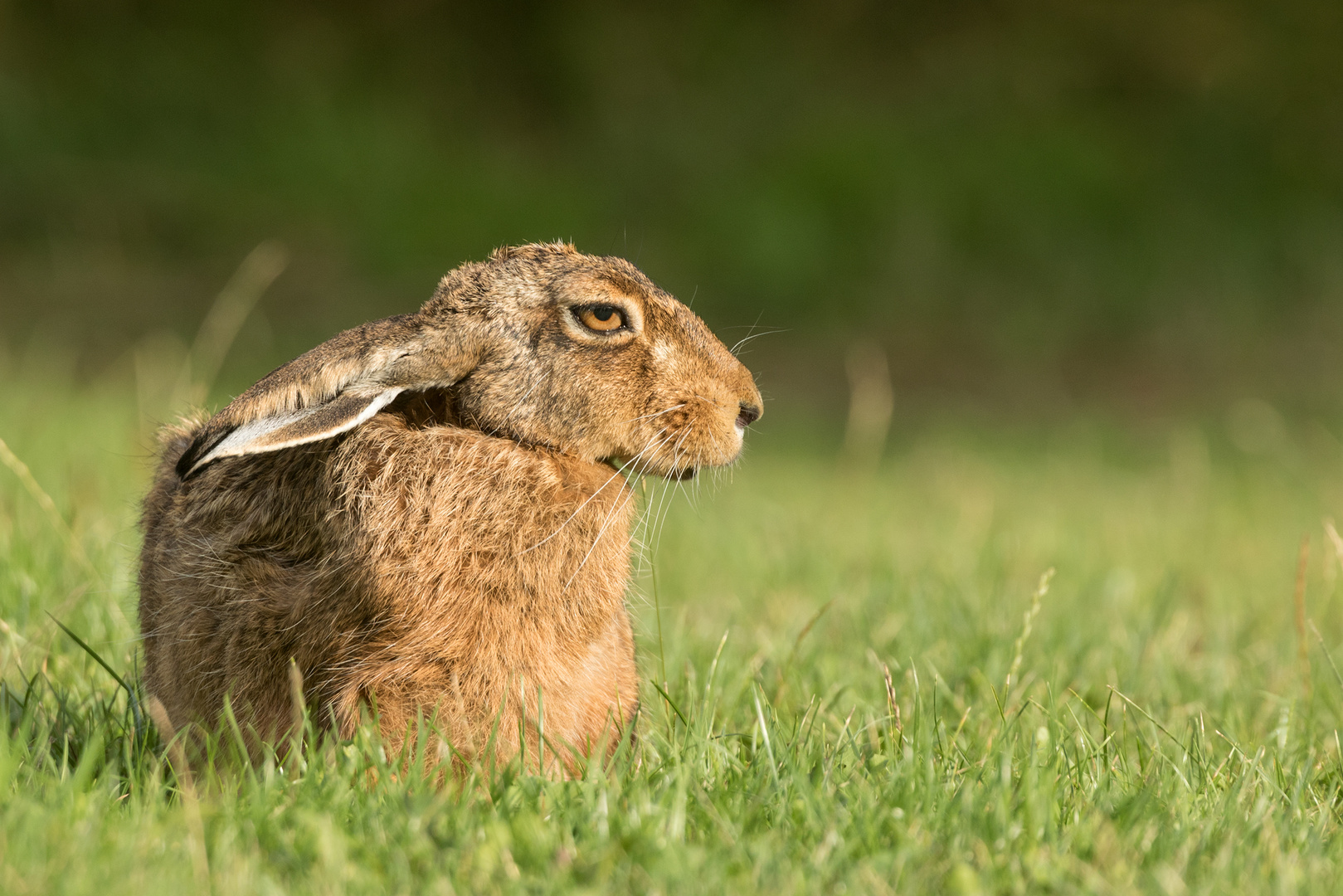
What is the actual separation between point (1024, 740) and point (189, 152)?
10.8m

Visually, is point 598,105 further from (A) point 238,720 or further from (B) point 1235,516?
(A) point 238,720

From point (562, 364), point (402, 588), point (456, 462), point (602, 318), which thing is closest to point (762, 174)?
point (602, 318)

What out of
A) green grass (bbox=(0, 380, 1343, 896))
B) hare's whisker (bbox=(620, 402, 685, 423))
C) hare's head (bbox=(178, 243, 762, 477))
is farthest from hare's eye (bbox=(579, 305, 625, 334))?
green grass (bbox=(0, 380, 1343, 896))

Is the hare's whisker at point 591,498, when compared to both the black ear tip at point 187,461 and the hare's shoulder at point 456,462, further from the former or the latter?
the black ear tip at point 187,461

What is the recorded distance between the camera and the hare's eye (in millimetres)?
2721

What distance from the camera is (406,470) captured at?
2.54m

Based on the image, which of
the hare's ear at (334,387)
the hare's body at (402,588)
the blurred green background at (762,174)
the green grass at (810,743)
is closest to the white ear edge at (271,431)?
the hare's ear at (334,387)

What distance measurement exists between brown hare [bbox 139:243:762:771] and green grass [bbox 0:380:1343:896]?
0.48ft

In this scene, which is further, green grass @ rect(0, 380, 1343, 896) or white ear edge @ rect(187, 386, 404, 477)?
white ear edge @ rect(187, 386, 404, 477)

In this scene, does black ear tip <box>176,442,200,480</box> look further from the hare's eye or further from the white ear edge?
the hare's eye


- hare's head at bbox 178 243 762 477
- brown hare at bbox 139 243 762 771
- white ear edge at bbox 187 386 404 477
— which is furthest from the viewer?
hare's head at bbox 178 243 762 477

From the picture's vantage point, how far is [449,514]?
2.51m

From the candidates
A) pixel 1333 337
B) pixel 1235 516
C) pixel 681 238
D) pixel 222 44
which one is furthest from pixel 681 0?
pixel 1235 516

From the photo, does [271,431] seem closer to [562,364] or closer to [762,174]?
[562,364]
